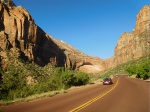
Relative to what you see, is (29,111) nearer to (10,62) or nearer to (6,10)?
(10,62)

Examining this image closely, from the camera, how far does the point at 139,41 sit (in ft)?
540

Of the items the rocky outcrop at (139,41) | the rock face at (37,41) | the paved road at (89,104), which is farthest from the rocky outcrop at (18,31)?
the rocky outcrop at (139,41)

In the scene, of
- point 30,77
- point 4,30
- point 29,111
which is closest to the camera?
point 29,111

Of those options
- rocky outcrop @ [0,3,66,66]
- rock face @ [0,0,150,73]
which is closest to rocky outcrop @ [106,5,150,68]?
rock face @ [0,0,150,73]

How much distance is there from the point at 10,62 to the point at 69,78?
44.4m

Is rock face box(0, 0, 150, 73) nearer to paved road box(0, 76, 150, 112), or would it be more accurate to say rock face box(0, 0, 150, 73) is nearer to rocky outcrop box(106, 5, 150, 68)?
rocky outcrop box(106, 5, 150, 68)

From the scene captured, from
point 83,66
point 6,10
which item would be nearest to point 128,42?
point 83,66

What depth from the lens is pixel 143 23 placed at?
171125 millimetres

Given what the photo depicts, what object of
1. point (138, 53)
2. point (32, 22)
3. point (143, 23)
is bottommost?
point (138, 53)

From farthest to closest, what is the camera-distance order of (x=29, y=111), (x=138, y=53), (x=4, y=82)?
(x=138, y=53) → (x=4, y=82) → (x=29, y=111)

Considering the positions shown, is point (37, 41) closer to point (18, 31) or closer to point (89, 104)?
point (18, 31)

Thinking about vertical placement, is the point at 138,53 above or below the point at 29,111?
above

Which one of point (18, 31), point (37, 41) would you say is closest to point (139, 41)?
point (37, 41)

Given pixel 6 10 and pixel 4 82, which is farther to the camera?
pixel 6 10
